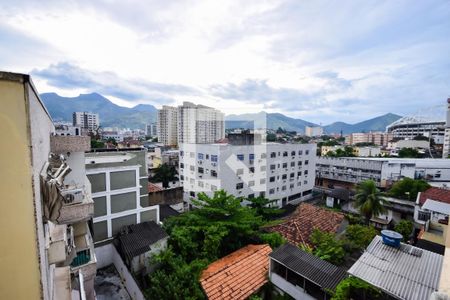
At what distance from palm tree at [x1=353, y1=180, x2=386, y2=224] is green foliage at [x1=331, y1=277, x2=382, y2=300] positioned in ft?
42.9

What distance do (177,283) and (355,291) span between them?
6.24 metres

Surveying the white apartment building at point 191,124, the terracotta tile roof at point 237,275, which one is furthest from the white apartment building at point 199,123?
the terracotta tile roof at point 237,275

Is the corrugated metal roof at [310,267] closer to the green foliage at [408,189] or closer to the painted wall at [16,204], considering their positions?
the painted wall at [16,204]

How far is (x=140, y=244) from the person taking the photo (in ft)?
36.6

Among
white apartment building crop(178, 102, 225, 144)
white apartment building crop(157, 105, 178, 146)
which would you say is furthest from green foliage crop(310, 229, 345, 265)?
white apartment building crop(157, 105, 178, 146)

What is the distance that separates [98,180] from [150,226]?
157 inches

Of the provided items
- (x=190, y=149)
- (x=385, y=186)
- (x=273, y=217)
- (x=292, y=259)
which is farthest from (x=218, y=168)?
(x=385, y=186)

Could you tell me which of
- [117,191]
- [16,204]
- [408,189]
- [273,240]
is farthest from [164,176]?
[16,204]

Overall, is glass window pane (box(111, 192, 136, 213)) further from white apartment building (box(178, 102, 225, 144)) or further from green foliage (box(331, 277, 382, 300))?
white apartment building (box(178, 102, 225, 144))

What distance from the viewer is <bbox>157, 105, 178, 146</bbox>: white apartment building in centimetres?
8308

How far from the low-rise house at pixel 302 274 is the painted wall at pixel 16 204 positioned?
8.66 meters

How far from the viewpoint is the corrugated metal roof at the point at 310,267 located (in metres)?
8.01

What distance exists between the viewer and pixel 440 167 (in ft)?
96.6

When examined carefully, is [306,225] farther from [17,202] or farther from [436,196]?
[17,202]
